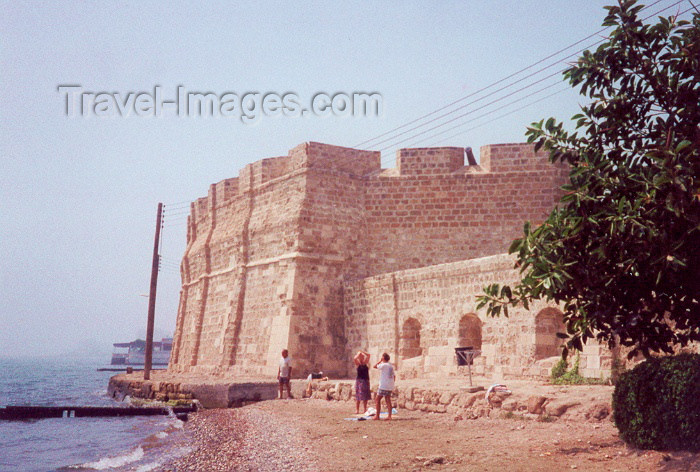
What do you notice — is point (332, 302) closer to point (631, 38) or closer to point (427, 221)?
point (427, 221)

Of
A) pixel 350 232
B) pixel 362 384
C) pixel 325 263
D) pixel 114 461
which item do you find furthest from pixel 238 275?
pixel 114 461

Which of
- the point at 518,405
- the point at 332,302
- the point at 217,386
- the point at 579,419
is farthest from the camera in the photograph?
the point at 332,302

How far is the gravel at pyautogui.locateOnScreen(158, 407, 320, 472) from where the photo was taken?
30.5ft

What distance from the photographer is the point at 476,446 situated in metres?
8.73

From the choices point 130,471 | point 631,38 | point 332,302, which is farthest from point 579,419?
point 332,302

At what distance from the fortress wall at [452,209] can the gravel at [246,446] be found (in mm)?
7841

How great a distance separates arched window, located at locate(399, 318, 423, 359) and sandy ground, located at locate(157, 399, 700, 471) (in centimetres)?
473

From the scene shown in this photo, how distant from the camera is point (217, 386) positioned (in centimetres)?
1789

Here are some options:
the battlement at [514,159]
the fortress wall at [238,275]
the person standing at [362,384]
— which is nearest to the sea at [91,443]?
the person standing at [362,384]

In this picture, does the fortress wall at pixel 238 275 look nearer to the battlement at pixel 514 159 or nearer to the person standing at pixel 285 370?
the person standing at pixel 285 370

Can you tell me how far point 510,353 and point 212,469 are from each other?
7.28 m

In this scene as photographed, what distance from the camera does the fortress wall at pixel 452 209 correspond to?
20781mm

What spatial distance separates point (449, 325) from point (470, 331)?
19.7 inches

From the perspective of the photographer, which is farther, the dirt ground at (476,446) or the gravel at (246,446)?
the gravel at (246,446)
